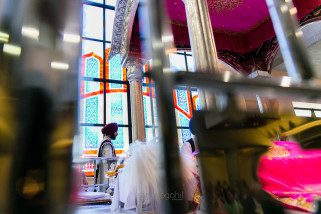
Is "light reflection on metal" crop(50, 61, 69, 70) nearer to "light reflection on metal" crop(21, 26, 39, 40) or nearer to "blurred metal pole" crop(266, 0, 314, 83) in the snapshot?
"light reflection on metal" crop(21, 26, 39, 40)

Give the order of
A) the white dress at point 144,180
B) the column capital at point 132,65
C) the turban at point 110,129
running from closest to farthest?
the white dress at point 144,180 → the turban at point 110,129 → the column capital at point 132,65

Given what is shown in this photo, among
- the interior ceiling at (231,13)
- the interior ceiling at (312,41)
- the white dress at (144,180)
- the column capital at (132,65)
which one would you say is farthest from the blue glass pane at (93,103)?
the white dress at (144,180)

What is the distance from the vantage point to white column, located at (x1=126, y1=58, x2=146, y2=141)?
17.4ft

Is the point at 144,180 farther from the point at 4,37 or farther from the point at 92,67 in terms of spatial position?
the point at 92,67

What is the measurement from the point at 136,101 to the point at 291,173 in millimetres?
4009

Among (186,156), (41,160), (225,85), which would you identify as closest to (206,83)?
(225,85)

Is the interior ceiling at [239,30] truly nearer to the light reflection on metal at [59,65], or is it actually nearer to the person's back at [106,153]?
the person's back at [106,153]

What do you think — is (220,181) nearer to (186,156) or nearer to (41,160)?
(41,160)

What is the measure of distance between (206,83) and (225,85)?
0.04m

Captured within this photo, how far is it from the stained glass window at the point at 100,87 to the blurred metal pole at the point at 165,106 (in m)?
6.66

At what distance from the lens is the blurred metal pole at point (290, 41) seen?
0.70m

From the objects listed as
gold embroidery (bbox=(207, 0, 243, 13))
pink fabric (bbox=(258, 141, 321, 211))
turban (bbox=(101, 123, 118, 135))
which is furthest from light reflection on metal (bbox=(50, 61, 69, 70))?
gold embroidery (bbox=(207, 0, 243, 13))

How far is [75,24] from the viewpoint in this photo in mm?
409

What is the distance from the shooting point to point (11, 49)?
1.19 feet
